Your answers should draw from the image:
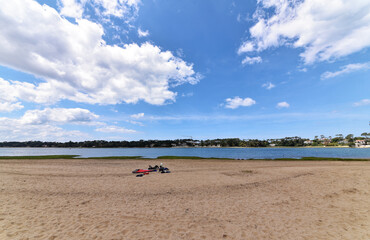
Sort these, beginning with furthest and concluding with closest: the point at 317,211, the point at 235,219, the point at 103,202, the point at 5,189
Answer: the point at 5,189, the point at 103,202, the point at 317,211, the point at 235,219

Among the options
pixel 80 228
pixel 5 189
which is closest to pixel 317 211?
pixel 80 228

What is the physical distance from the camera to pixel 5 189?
569 inches

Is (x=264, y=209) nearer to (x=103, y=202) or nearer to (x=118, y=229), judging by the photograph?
(x=118, y=229)

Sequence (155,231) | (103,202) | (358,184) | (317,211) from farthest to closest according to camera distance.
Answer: (358,184), (103,202), (317,211), (155,231)

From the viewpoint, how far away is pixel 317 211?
10.1 metres

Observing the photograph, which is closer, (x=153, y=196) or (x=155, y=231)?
(x=155, y=231)

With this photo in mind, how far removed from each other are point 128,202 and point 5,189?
13.0m

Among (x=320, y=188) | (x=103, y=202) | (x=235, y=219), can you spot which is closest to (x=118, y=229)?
(x=103, y=202)

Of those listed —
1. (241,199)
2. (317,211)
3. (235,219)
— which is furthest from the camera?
(241,199)

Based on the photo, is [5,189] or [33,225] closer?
[33,225]

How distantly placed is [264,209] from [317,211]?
337 centimetres

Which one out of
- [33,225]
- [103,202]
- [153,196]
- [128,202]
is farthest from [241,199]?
[33,225]

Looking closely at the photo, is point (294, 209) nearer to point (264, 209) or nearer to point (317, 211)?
point (317, 211)

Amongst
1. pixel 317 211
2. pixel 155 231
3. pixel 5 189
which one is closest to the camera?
pixel 155 231
